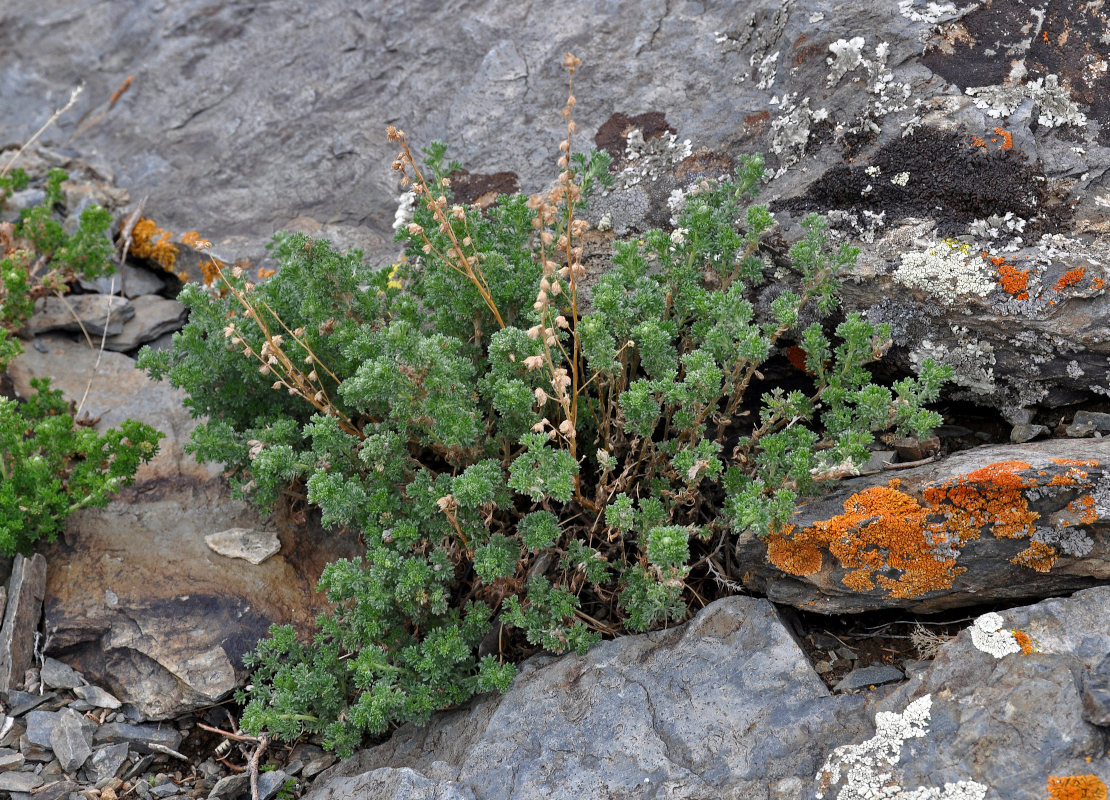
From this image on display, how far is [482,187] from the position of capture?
5.51m

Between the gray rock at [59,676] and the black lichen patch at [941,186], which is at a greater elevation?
the black lichen patch at [941,186]

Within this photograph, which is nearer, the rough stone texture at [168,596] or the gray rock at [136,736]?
the gray rock at [136,736]

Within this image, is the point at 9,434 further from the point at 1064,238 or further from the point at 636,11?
the point at 1064,238

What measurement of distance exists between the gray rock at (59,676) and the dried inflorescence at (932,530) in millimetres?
3238

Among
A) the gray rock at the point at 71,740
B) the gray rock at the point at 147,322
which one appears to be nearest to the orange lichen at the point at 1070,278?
the gray rock at the point at 71,740

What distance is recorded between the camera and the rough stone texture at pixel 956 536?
10.2 ft

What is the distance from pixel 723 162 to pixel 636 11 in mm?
1798

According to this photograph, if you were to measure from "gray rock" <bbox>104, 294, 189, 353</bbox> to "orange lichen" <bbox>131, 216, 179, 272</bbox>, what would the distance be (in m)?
0.30

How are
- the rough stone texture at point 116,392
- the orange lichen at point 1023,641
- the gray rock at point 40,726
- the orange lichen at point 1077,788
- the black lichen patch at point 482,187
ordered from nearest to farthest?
the orange lichen at point 1077,788 < the orange lichen at point 1023,641 < the gray rock at point 40,726 < the rough stone texture at point 116,392 < the black lichen patch at point 482,187

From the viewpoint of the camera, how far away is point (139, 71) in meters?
7.59

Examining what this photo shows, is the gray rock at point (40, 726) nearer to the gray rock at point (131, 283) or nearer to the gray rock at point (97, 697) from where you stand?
the gray rock at point (97, 697)

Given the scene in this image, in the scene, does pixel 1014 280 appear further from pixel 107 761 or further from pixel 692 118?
pixel 107 761

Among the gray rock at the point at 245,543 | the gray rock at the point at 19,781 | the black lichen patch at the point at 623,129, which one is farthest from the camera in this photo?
the black lichen patch at the point at 623,129

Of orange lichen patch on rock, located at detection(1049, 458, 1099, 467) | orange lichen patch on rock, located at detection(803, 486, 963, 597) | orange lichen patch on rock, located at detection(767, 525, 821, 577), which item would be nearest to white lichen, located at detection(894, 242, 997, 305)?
orange lichen patch on rock, located at detection(1049, 458, 1099, 467)
